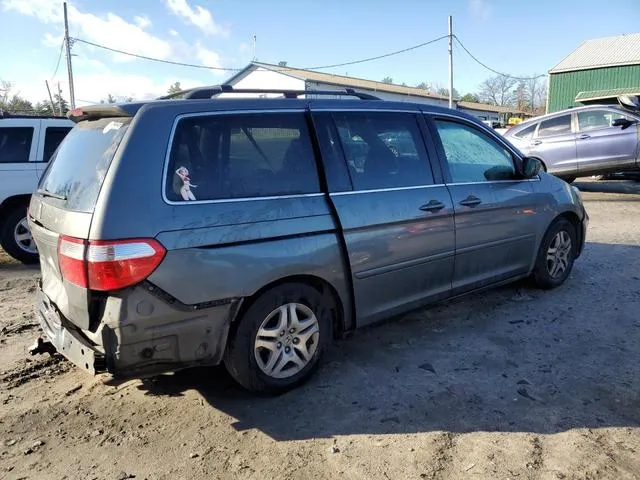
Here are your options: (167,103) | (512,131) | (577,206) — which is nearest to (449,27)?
(512,131)

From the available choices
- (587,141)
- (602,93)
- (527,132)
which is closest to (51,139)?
(527,132)

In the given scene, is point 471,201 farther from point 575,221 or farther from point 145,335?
point 145,335

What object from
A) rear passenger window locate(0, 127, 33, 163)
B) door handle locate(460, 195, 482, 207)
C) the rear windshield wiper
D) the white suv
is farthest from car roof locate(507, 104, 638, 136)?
the rear windshield wiper

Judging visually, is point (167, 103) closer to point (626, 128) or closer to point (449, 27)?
point (626, 128)

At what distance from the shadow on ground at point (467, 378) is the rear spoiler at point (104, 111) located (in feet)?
5.89

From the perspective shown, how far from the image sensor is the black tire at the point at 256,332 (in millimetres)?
3107

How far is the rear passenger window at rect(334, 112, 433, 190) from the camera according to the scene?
370 centimetres

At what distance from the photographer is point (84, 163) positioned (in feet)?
10.1

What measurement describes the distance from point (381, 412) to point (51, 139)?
253 inches

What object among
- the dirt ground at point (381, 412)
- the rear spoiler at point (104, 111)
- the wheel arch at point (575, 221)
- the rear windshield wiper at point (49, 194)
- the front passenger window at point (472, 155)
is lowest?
the dirt ground at point (381, 412)

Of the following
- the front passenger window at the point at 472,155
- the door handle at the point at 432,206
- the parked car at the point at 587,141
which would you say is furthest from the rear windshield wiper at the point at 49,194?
the parked car at the point at 587,141

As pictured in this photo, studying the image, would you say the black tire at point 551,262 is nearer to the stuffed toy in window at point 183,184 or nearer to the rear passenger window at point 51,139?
the stuffed toy in window at point 183,184

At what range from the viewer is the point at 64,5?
104 ft

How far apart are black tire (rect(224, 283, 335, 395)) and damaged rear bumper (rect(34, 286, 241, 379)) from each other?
98 mm
